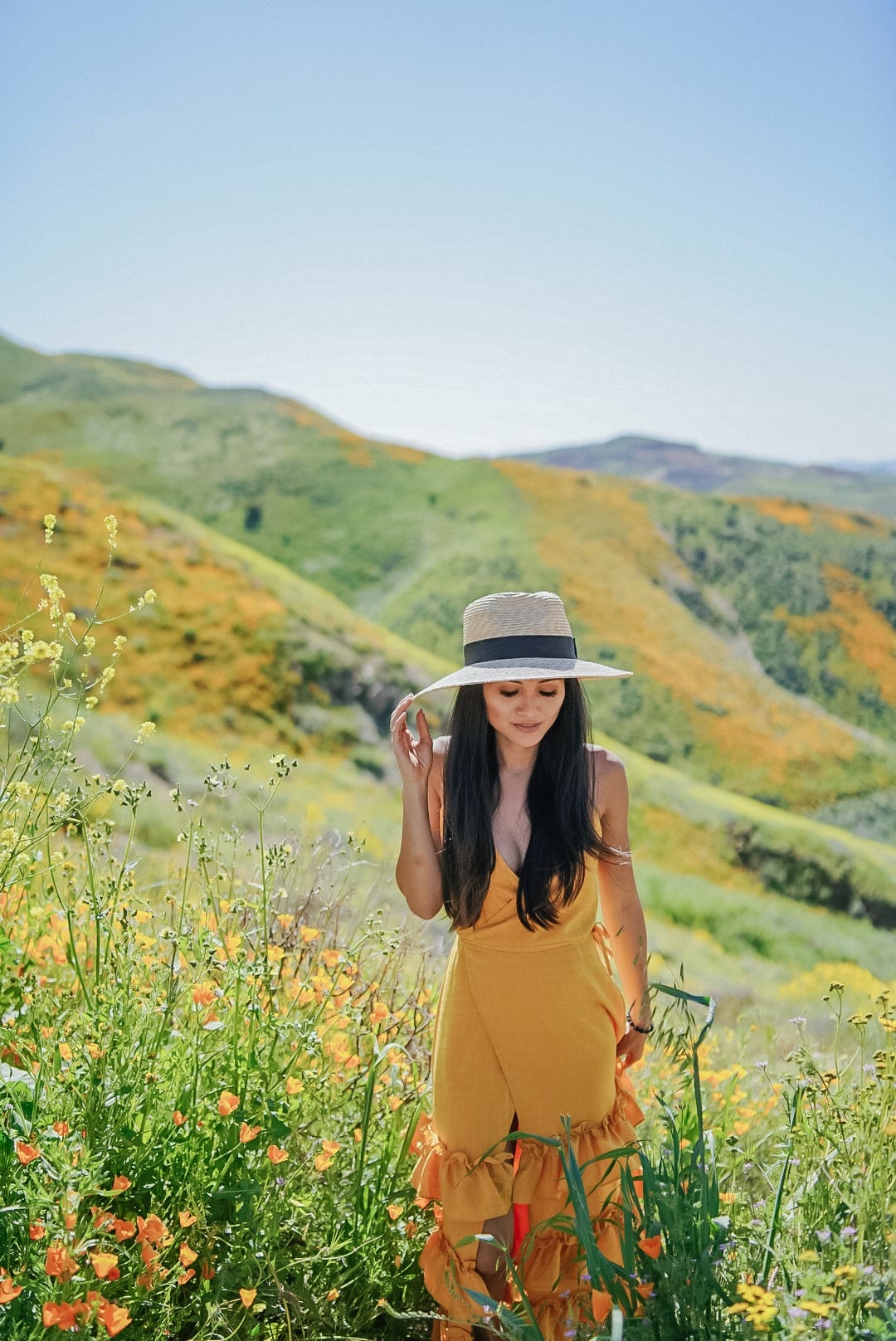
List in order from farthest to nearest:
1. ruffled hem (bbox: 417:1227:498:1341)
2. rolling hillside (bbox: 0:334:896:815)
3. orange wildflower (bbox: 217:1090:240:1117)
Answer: rolling hillside (bbox: 0:334:896:815) < ruffled hem (bbox: 417:1227:498:1341) < orange wildflower (bbox: 217:1090:240:1117)

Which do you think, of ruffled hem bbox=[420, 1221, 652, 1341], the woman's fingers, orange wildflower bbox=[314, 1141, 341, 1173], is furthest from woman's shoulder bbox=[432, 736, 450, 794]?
ruffled hem bbox=[420, 1221, 652, 1341]

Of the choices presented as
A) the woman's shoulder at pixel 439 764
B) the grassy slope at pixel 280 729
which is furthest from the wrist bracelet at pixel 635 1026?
the grassy slope at pixel 280 729

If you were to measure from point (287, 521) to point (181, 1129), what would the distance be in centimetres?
2531

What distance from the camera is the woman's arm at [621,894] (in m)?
2.66

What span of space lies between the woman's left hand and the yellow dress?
0.35 feet

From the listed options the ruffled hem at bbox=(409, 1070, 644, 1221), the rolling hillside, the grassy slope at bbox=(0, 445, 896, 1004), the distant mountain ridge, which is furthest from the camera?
the distant mountain ridge

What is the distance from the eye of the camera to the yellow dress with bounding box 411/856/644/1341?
2.40m

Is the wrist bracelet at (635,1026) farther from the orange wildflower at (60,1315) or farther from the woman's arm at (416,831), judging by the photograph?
the orange wildflower at (60,1315)

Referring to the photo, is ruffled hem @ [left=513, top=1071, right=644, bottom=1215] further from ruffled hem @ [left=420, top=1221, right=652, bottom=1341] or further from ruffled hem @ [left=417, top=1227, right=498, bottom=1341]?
ruffled hem @ [left=417, top=1227, right=498, bottom=1341]

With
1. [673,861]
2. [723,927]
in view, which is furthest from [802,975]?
[673,861]

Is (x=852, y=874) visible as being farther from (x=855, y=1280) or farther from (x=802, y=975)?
(x=855, y=1280)

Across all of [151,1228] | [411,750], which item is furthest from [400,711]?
[151,1228]

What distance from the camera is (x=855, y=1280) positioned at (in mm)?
1528

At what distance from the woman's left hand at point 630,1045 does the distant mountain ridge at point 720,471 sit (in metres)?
58.8
